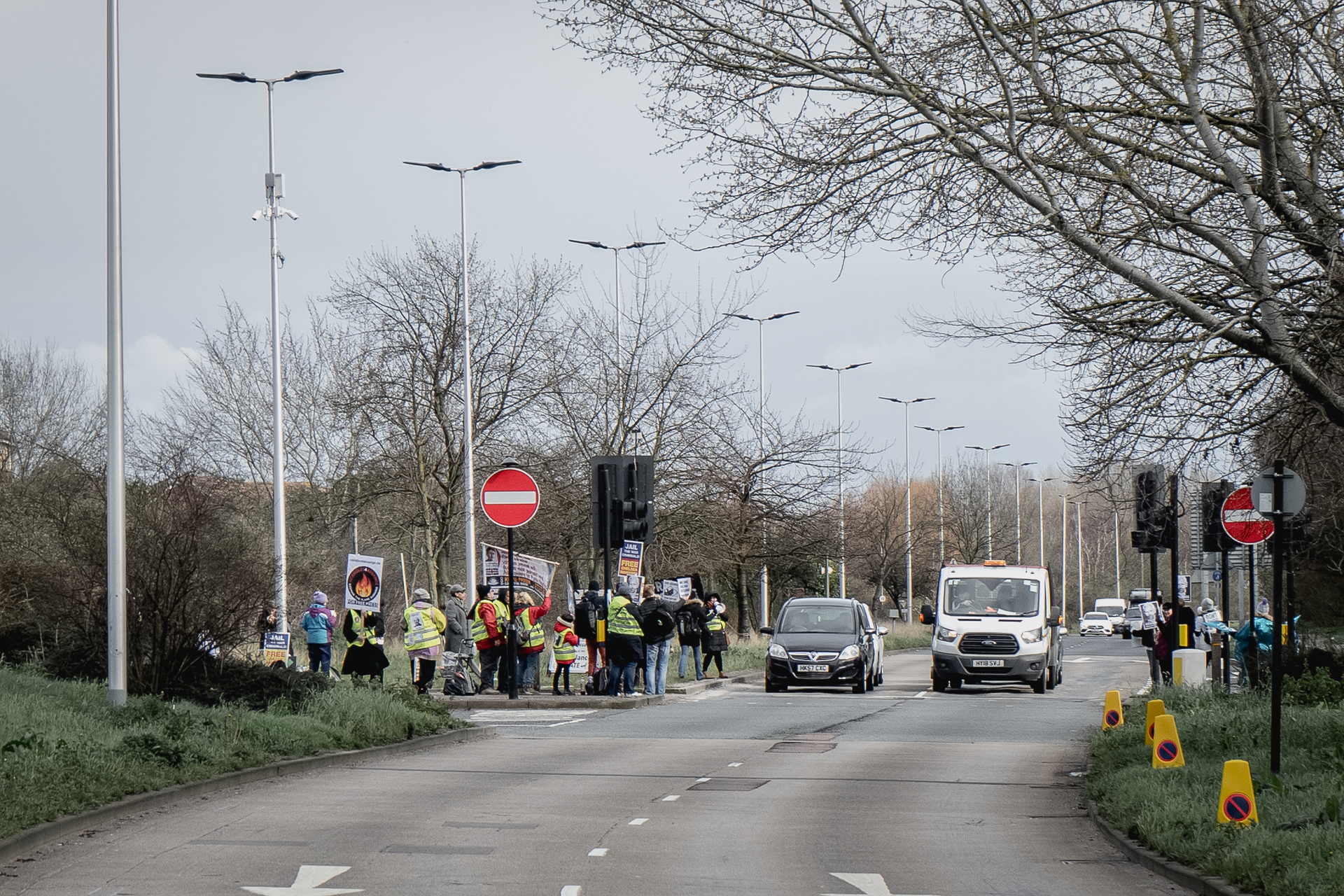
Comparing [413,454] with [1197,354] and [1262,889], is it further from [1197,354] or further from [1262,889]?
[1262,889]

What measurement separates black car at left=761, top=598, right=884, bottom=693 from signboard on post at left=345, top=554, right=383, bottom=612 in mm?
7445

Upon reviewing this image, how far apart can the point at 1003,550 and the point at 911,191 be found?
255 feet

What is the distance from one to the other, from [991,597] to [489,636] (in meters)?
9.84

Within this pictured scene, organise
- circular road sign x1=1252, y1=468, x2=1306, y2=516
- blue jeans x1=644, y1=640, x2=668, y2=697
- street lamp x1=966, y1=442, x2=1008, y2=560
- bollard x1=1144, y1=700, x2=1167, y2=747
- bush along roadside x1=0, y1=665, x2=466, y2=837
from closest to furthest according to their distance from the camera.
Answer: bush along roadside x1=0, y1=665, x2=466, y2=837
circular road sign x1=1252, y1=468, x2=1306, y2=516
bollard x1=1144, y1=700, x2=1167, y2=747
blue jeans x1=644, y1=640, x2=668, y2=697
street lamp x1=966, y1=442, x2=1008, y2=560

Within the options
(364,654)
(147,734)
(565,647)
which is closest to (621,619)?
(565,647)

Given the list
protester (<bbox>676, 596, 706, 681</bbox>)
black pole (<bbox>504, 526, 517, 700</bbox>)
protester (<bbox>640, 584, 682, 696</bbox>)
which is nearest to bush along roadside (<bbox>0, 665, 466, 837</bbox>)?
Answer: black pole (<bbox>504, 526, 517, 700</bbox>)

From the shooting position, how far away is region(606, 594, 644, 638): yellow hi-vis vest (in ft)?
77.0

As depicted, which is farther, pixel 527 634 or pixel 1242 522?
pixel 527 634

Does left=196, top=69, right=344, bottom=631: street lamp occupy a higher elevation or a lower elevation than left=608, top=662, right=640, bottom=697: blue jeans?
higher

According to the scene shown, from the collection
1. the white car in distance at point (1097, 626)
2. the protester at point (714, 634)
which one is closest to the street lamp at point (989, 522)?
the white car in distance at point (1097, 626)

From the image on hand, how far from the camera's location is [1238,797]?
955 cm

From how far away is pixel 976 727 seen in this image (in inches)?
813

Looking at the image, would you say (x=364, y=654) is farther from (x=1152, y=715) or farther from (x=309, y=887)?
(x=309, y=887)

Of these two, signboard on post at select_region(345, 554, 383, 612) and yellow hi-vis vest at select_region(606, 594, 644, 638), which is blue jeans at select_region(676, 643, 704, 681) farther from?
signboard on post at select_region(345, 554, 383, 612)
